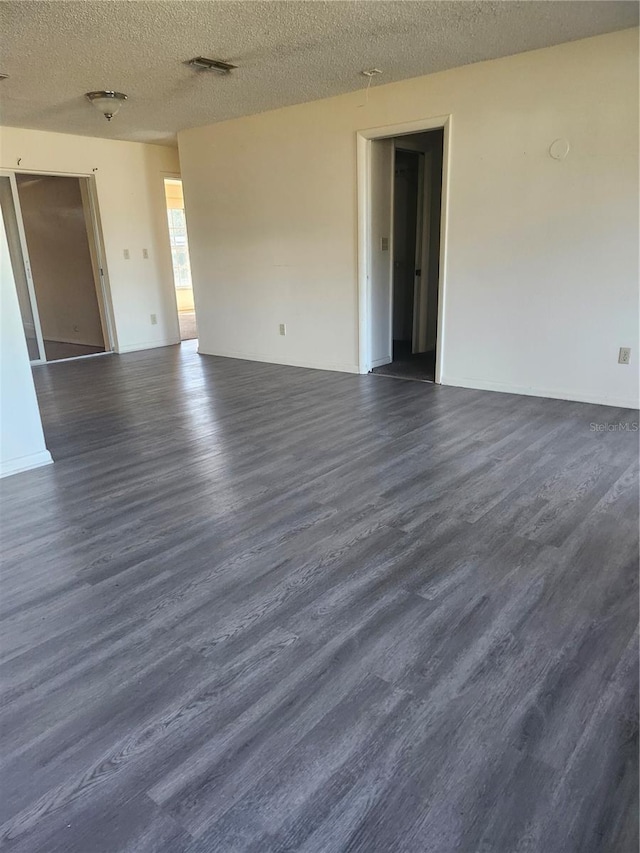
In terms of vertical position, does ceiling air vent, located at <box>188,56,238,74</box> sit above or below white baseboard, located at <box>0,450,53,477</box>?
above

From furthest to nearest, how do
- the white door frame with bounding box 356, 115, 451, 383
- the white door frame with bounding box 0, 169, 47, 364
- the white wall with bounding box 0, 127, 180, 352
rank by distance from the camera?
the white wall with bounding box 0, 127, 180, 352 < the white door frame with bounding box 0, 169, 47, 364 < the white door frame with bounding box 356, 115, 451, 383

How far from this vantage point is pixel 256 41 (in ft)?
11.7

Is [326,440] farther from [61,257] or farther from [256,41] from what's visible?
[61,257]

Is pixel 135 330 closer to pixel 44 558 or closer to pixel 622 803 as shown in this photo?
pixel 44 558

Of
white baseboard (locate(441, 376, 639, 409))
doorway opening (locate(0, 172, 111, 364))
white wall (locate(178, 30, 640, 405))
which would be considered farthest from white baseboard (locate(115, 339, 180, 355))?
white baseboard (locate(441, 376, 639, 409))

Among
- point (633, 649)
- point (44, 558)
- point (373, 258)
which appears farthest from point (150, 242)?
point (633, 649)

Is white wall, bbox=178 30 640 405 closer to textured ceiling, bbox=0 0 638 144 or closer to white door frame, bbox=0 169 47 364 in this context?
textured ceiling, bbox=0 0 638 144

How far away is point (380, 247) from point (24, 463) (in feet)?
12.4

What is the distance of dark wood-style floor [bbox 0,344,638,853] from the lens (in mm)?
1272

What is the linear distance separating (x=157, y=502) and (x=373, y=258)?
3502mm

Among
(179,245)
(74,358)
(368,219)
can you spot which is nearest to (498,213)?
(368,219)

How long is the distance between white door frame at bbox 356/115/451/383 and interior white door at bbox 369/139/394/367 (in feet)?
0.20

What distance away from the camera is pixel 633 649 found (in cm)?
175

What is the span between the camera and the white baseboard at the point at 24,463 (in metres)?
3.26
